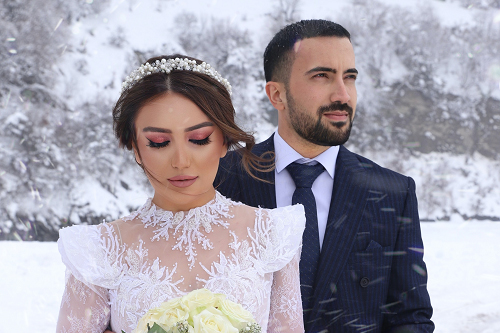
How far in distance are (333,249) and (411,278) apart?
530 mm

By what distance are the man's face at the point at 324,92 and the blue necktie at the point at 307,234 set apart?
225 millimetres

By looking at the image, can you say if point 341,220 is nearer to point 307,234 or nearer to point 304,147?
point 307,234

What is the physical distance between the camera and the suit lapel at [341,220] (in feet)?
8.89

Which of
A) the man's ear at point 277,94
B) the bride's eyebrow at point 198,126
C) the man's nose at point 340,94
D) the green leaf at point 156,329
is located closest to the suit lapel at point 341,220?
the man's nose at point 340,94

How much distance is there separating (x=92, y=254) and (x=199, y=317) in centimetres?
86

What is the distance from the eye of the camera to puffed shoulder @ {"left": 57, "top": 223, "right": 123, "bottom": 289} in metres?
2.08

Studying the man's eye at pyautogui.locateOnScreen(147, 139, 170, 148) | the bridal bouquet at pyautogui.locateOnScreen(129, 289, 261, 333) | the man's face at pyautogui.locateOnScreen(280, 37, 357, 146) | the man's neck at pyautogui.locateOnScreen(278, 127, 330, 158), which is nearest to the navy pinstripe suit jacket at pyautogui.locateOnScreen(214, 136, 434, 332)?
the man's neck at pyautogui.locateOnScreen(278, 127, 330, 158)

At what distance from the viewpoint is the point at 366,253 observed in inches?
110

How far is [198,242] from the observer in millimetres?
2180

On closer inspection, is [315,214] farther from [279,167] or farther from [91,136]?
[91,136]

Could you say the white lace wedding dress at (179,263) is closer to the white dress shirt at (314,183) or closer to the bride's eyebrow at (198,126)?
the bride's eyebrow at (198,126)

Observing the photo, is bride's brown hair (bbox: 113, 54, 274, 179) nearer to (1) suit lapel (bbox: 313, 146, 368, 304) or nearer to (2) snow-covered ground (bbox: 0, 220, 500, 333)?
(1) suit lapel (bbox: 313, 146, 368, 304)

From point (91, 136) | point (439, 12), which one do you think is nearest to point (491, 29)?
point (439, 12)

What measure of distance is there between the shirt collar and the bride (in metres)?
0.70
